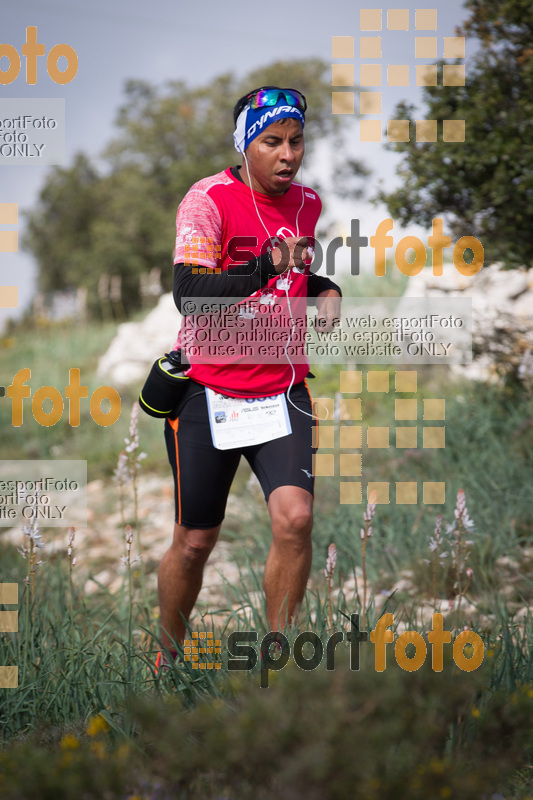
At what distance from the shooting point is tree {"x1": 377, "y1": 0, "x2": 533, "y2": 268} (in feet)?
14.9

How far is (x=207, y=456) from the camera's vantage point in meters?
3.01

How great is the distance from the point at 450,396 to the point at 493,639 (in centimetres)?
399

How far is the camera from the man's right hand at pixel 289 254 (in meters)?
2.72

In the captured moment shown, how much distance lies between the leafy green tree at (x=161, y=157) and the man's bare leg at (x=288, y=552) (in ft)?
44.4

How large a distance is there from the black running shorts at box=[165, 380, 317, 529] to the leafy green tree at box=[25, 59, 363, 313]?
13.1m

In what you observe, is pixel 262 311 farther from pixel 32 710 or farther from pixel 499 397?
pixel 499 397

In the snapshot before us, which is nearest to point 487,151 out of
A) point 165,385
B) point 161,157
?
point 165,385

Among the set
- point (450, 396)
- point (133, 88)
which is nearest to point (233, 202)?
point (450, 396)

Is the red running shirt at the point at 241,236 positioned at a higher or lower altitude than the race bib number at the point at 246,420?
higher

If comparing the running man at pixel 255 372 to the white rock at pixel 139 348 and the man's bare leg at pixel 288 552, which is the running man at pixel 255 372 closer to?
the man's bare leg at pixel 288 552

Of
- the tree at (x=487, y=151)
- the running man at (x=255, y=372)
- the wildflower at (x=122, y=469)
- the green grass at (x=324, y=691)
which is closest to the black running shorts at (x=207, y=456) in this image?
the running man at (x=255, y=372)

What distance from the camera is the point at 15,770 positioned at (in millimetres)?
1604

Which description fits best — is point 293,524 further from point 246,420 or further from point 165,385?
point 165,385

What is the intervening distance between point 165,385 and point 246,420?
35 cm
